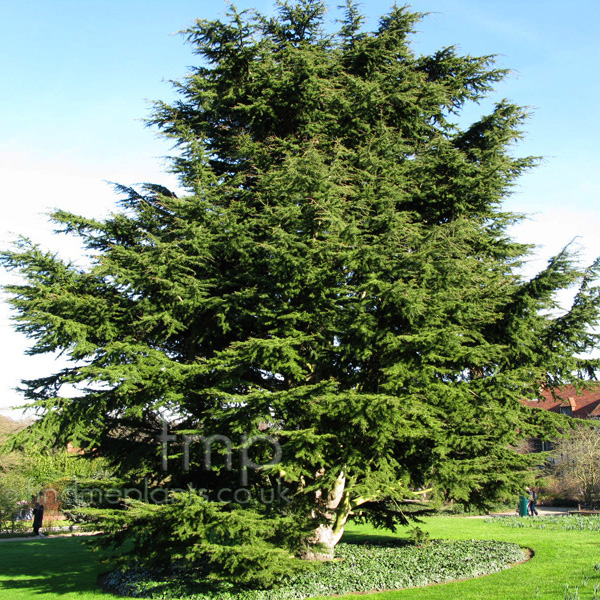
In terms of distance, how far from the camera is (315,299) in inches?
402

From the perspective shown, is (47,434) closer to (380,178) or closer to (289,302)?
(289,302)

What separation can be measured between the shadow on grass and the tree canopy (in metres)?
3.02

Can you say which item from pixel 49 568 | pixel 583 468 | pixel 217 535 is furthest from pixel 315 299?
pixel 583 468

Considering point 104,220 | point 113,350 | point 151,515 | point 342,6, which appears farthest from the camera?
point 342,6

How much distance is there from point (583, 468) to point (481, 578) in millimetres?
24055

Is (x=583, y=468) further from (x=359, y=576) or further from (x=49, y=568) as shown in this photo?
(x=49, y=568)

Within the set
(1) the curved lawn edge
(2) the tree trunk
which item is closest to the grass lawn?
(1) the curved lawn edge

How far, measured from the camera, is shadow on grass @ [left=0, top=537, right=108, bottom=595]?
11.2 m

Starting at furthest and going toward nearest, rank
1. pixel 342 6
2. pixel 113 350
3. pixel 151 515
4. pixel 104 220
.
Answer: pixel 342 6 < pixel 104 220 < pixel 113 350 < pixel 151 515

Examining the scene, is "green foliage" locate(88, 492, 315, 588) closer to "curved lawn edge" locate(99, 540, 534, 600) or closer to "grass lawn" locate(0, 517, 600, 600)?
"curved lawn edge" locate(99, 540, 534, 600)

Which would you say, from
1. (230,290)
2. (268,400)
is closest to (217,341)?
(230,290)

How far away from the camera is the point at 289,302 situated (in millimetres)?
10328

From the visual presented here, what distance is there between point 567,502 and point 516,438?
2802 cm

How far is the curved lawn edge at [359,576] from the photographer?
9.43 meters
